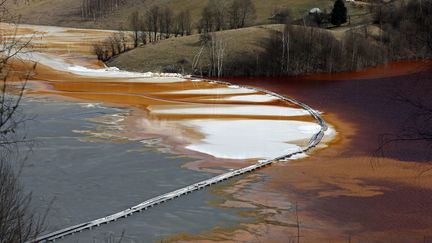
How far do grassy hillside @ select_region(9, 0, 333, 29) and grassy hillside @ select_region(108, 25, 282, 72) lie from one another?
106 feet

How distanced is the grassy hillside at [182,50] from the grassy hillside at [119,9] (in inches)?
1268

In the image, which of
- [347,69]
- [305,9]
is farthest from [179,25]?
[347,69]

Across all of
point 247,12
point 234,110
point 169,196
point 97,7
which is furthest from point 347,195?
point 97,7

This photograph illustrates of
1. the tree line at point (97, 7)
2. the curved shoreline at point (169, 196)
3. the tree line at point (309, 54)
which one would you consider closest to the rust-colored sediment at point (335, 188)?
the curved shoreline at point (169, 196)

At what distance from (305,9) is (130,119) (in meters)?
76.2

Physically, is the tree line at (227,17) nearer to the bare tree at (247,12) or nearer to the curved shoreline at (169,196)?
the bare tree at (247,12)

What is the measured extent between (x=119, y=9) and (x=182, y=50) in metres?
81.1

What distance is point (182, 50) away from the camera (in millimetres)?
66125

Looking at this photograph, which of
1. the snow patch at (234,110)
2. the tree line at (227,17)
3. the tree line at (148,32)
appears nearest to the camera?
the snow patch at (234,110)

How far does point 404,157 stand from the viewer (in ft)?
75.6

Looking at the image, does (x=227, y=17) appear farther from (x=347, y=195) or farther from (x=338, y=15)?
(x=347, y=195)

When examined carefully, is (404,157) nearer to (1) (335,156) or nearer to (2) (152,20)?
(1) (335,156)

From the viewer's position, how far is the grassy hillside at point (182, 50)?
6341 centimetres

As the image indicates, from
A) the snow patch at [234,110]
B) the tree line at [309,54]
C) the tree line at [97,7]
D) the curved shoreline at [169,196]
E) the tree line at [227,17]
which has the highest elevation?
the tree line at [97,7]
